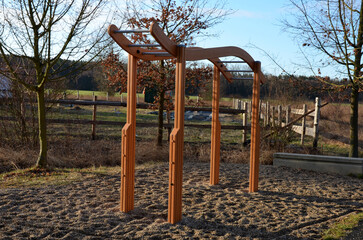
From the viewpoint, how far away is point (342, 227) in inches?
173

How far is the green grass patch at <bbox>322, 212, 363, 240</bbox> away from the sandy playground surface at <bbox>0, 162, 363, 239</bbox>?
0.35ft

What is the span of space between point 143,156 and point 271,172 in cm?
296

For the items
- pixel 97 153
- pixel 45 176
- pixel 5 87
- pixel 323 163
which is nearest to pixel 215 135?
pixel 323 163

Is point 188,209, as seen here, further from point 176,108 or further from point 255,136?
point 255,136

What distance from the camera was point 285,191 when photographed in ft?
19.8

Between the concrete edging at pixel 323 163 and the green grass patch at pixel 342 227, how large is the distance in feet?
9.38

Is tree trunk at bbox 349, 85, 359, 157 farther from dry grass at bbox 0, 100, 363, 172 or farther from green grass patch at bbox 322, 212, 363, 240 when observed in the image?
green grass patch at bbox 322, 212, 363, 240

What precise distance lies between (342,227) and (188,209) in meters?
1.85

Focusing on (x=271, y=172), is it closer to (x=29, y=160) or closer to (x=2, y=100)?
(x=29, y=160)

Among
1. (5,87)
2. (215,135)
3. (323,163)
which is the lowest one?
(323,163)

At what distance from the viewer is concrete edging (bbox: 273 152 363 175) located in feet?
24.8

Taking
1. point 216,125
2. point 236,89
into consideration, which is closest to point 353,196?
point 216,125

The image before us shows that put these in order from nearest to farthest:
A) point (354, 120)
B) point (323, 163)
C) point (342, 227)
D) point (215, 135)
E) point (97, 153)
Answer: point (342, 227) → point (215, 135) → point (323, 163) → point (97, 153) → point (354, 120)

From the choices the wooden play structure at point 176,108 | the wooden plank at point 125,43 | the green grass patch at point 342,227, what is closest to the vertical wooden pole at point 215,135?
the wooden play structure at point 176,108
